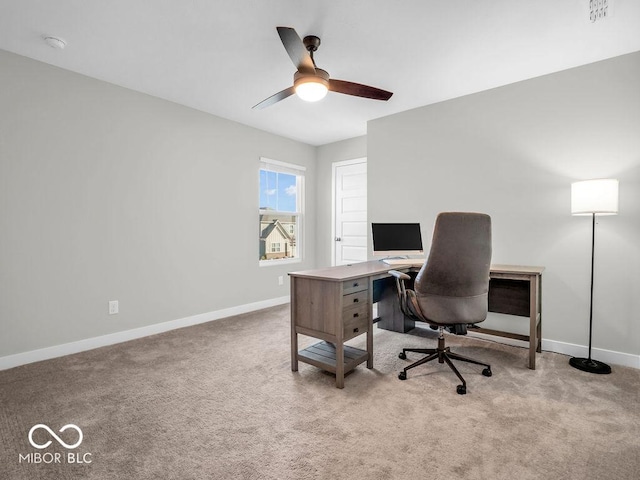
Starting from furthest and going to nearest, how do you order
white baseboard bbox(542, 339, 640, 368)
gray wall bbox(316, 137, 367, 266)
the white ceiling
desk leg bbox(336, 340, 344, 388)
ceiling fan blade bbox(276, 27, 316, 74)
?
gray wall bbox(316, 137, 367, 266) < white baseboard bbox(542, 339, 640, 368) < desk leg bbox(336, 340, 344, 388) < the white ceiling < ceiling fan blade bbox(276, 27, 316, 74)

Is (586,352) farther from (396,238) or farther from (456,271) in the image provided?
(396,238)

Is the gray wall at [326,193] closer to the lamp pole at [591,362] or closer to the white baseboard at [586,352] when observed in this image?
the white baseboard at [586,352]

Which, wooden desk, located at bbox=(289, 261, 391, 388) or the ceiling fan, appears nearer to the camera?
the ceiling fan

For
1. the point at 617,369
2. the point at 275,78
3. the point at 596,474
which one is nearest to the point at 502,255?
the point at 617,369

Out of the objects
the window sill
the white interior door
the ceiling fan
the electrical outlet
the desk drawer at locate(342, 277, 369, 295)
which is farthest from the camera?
the white interior door

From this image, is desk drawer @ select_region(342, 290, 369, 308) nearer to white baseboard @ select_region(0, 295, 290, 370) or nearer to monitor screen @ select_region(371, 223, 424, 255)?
monitor screen @ select_region(371, 223, 424, 255)

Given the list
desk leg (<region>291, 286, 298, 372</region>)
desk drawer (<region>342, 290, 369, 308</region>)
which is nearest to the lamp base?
desk drawer (<region>342, 290, 369, 308</region>)

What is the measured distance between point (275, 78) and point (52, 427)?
3.01 m

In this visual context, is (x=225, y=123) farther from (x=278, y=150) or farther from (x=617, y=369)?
(x=617, y=369)

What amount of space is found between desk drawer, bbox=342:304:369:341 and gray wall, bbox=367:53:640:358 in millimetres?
1629

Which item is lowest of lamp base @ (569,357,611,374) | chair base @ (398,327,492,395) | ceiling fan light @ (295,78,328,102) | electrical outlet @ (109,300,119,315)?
lamp base @ (569,357,611,374)

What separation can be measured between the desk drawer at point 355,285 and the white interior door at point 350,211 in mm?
2294

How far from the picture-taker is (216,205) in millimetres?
4020

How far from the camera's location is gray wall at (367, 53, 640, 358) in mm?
2602
